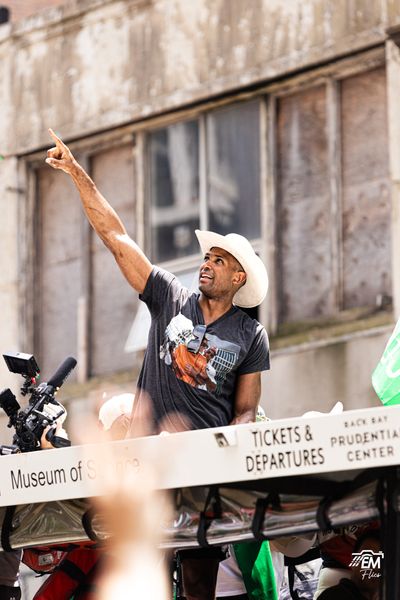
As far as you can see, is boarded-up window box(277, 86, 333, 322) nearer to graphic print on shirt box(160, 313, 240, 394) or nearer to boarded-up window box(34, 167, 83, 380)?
boarded-up window box(34, 167, 83, 380)

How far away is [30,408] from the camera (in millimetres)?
7867

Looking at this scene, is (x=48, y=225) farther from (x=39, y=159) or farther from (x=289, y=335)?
(x=289, y=335)

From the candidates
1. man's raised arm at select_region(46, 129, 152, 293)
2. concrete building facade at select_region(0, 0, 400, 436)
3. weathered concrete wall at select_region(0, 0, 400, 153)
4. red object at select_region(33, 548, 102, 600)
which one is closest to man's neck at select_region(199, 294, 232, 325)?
man's raised arm at select_region(46, 129, 152, 293)

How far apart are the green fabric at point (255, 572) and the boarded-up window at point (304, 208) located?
7.35 m

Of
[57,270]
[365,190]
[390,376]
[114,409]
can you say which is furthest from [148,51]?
[390,376]

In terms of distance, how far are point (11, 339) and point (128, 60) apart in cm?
312

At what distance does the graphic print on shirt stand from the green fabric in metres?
0.79

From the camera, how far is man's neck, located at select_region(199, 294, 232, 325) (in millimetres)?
7594

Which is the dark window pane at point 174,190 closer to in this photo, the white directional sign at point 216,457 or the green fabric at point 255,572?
the green fabric at point 255,572

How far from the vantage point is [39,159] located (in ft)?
57.7

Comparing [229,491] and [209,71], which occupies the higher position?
[209,71]

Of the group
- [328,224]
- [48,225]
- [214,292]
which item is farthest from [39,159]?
[214,292]

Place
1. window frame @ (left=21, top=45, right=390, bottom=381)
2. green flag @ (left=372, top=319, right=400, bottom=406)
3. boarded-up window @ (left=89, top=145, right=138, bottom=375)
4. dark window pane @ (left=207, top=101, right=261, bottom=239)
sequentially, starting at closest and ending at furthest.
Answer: green flag @ (left=372, top=319, right=400, bottom=406) → window frame @ (left=21, top=45, right=390, bottom=381) → dark window pane @ (left=207, top=101, right=261, bottom=239) → boarded-up window @ (left=89, top=145, right=138, bottom=375)

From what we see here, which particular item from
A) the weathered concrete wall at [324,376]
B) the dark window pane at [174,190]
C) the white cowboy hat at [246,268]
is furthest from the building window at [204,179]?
the white cowboy hat at [246,268]
